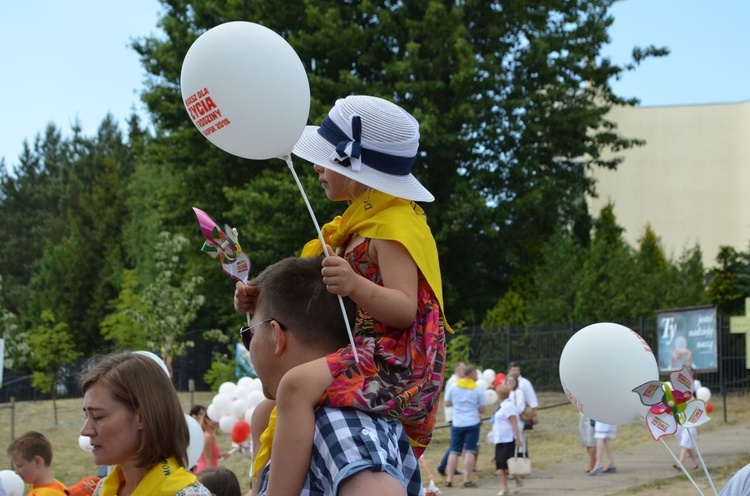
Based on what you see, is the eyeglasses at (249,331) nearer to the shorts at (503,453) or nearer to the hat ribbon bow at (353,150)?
the hat ribbon bow at (353,150)

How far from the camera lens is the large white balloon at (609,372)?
4.83 m

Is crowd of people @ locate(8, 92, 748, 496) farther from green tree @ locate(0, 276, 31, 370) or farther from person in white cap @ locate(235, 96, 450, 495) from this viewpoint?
green tree @ locate(0, 276, 31, 370)

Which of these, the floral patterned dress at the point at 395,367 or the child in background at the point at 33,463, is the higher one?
the floral patterned dress at the point at 395,367

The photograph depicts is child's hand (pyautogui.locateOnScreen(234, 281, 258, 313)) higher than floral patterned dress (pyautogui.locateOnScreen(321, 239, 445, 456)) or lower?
higher

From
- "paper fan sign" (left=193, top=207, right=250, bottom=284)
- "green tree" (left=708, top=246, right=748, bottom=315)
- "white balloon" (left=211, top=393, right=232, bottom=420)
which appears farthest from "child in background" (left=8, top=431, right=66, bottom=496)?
"green tree" (left=708, top=246, right=748, bottom=315)

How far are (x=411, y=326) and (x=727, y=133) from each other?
134 ft

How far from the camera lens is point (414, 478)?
2451 millimetres

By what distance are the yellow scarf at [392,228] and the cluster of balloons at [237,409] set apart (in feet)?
35.3

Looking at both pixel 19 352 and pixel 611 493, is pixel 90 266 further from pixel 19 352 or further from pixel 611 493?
pixel 611 493

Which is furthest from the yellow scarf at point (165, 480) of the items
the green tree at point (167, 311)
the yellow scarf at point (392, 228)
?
the green tree at point (167, 311)

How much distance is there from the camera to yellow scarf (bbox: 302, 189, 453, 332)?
2.85 metres

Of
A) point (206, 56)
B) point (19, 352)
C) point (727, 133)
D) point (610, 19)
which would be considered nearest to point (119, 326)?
point (19, 352)

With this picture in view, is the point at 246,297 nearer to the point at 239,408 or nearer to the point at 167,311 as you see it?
the point at 239,408

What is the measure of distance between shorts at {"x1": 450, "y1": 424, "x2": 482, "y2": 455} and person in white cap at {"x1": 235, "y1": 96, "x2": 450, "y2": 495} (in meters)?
13.2
